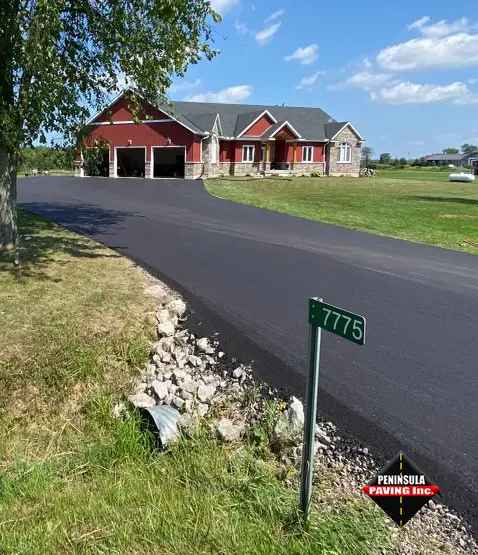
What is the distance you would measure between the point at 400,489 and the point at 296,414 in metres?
1.49

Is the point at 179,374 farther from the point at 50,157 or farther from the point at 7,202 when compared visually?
the point at 7,202

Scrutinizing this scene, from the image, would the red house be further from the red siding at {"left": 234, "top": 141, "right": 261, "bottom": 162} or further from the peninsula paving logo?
the peninsula paving logo

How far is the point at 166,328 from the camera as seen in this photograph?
6215 millimetres

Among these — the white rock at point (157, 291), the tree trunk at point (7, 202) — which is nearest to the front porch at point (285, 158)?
the tree trunk at point (7, 202)

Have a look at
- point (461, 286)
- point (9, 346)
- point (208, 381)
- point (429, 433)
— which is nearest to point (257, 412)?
point (208, 381)

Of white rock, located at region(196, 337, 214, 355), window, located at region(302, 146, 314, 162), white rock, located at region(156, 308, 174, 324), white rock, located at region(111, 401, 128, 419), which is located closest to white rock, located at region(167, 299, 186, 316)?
white rock, located at region(156, 308, 174, 324)

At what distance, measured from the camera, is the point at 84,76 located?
27.7 ft

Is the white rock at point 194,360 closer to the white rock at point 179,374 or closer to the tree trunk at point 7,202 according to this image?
the white rock at point 179,374

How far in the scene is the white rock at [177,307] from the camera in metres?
6.64

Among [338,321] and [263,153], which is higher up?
[263,153]

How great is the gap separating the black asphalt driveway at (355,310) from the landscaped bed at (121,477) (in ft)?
2.21

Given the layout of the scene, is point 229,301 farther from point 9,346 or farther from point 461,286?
point 461,286

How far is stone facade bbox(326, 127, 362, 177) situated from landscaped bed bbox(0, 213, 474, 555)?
3820cm

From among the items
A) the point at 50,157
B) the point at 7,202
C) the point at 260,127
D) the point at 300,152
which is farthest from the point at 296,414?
the point at 300,152
